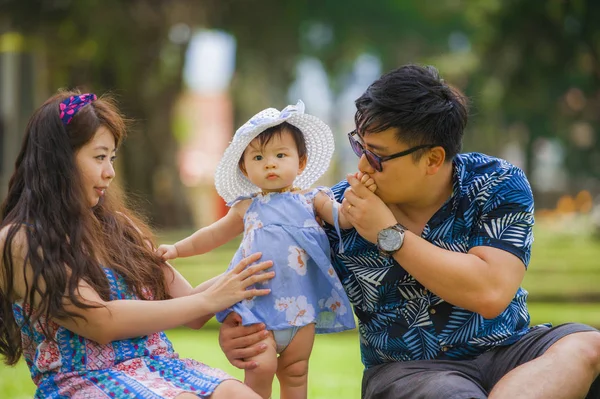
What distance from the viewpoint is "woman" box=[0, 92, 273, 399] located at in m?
3.38

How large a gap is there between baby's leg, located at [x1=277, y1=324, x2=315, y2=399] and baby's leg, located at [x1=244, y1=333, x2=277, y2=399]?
8 centimetres

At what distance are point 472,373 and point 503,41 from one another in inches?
452

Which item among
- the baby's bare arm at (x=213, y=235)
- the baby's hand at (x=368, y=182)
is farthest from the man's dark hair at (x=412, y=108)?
the baby's bare arm at (x=213, y=235)

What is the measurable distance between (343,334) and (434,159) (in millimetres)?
6109

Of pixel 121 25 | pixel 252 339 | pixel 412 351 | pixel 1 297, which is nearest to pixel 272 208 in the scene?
pixel 252 339

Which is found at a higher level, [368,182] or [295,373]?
[368,182]

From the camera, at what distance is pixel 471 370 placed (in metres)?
3.73

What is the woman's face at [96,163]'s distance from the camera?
3.60 m

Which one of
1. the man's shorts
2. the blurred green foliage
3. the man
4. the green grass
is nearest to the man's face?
the man

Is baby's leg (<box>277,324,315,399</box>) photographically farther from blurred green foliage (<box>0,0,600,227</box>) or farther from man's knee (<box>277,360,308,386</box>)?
blurred green foliage (<box>0,0,600,227</box>)

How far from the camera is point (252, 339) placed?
3.68 m

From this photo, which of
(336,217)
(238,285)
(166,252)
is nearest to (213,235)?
(166,252)

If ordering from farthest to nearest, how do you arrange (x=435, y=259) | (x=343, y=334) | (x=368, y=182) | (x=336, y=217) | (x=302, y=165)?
(x=343, y=334) < (x=302, y=165) < (x=336, y=217) < (x=368, y=182) < (x=435, y=259)

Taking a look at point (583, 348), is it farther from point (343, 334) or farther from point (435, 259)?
point (343, 334)
